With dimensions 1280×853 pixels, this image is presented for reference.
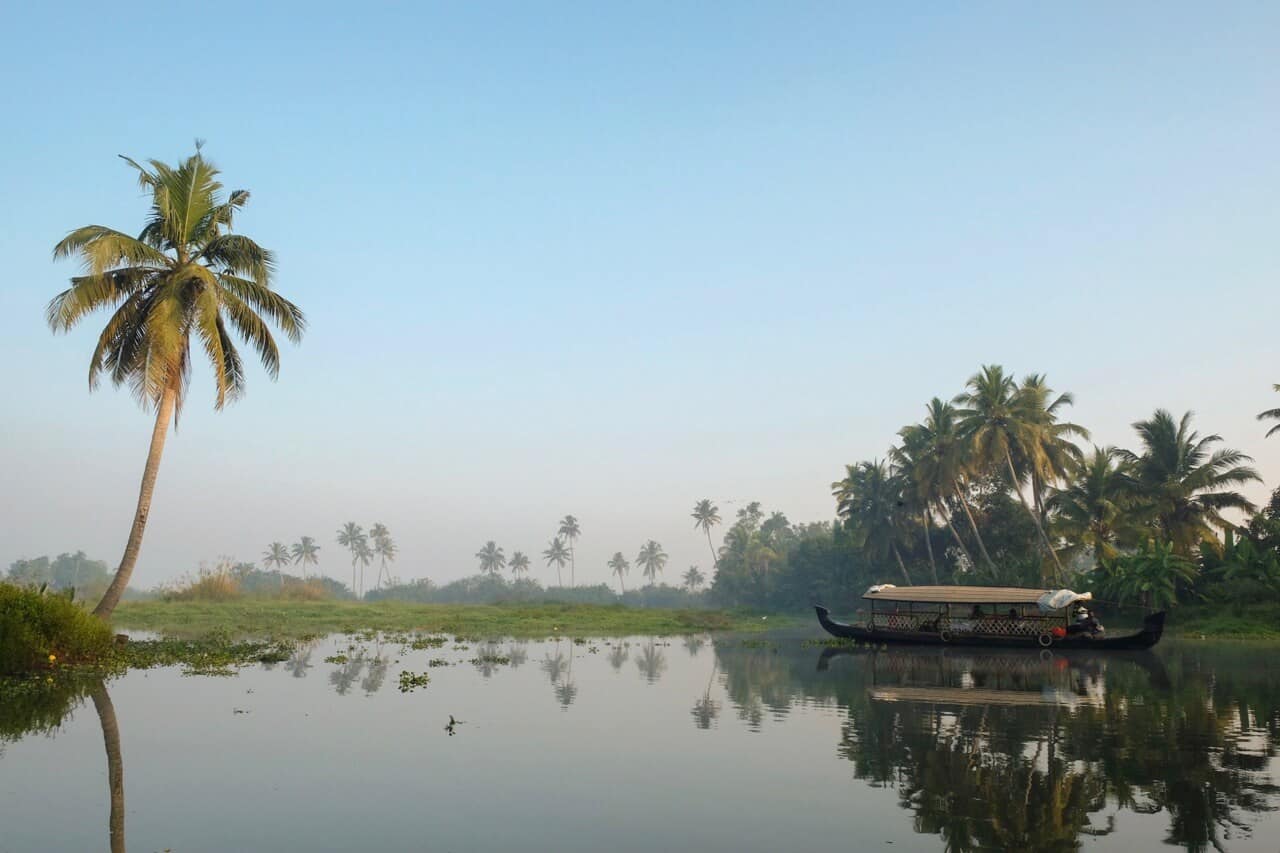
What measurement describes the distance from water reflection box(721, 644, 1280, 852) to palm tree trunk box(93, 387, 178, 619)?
18626 millimetres

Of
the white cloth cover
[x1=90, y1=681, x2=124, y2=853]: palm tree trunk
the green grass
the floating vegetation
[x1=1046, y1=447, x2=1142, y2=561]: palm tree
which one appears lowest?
the green grass

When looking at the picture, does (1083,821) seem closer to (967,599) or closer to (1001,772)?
(1001,772)

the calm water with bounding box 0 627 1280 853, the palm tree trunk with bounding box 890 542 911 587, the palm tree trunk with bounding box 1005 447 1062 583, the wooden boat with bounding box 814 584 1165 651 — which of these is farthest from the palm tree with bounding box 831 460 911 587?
the calm water with bounding box 0 627 1280 853

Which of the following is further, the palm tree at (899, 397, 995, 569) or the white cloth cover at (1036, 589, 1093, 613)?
the palm tree at (899, 397, 995, 569)

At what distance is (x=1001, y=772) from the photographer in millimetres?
12289

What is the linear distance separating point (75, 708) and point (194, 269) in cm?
1640

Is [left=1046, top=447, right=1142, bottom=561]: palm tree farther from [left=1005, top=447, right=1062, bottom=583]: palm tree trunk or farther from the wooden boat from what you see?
the wooden boat

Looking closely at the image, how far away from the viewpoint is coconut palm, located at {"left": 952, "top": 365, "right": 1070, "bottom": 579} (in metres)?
58.7

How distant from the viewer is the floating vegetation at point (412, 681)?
20772mm

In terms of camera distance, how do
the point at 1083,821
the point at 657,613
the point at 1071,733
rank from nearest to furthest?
1. the point at 1083,821
2. the point at 1071,733
3. the point at 657,613

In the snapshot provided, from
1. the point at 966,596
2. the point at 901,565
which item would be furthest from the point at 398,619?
the point at 901,565

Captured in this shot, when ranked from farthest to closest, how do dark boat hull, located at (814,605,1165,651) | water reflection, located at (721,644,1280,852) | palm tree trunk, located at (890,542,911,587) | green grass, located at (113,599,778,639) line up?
palm tree trunk, located at (890,542,911,587), green grass, located at (113,599,778,639), dark boat hull, located at (814,605,1165,651), water reflection, located at (721,644,1280,852)

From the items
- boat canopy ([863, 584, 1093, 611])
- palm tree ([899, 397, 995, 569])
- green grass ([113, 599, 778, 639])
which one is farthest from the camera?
palm tree ([899, 397, 995, 569])


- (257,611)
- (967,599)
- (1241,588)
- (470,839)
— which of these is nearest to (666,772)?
(470,839)
